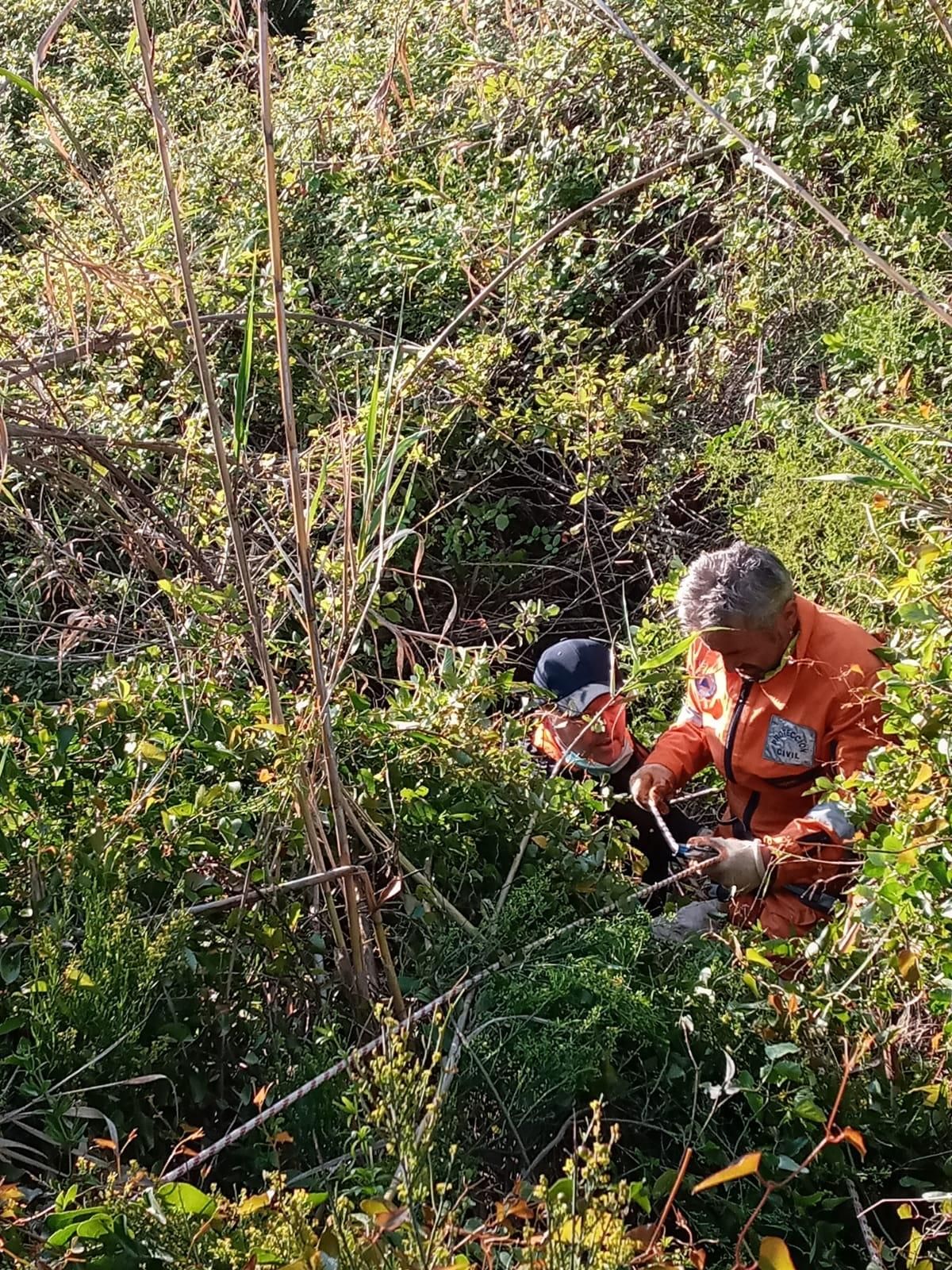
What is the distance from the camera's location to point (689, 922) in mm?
2877

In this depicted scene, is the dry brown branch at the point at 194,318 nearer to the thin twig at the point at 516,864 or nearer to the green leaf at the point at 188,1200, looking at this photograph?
the thin twig at the point at 516,864

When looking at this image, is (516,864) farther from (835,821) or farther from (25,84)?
(25,84)

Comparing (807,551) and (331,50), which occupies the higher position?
(331,50)

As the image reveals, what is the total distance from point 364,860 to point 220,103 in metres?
6.04

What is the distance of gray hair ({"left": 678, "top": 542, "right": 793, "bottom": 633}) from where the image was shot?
9.15 ft

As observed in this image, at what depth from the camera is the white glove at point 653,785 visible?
10.0 feet

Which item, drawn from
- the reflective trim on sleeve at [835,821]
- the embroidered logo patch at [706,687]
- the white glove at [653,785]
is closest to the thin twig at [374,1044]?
the reflective trim on sleeve at [835,821]

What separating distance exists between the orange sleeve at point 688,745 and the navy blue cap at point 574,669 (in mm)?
277

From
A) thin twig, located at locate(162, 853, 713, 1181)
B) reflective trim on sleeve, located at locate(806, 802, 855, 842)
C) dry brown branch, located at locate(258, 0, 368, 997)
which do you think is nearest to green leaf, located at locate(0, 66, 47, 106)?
dry brown branch, located at locate(258, 0, 368, 997)

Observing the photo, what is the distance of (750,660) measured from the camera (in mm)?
2912

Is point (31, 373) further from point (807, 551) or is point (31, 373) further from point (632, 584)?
point (632, 584)

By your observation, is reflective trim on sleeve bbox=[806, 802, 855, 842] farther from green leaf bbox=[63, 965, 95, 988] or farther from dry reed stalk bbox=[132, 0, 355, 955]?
green leaf bbox=[63, 965, 95, 988]

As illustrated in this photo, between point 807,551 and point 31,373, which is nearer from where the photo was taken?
point 31,373

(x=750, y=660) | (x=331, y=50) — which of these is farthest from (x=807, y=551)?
(x=331, y=50)
